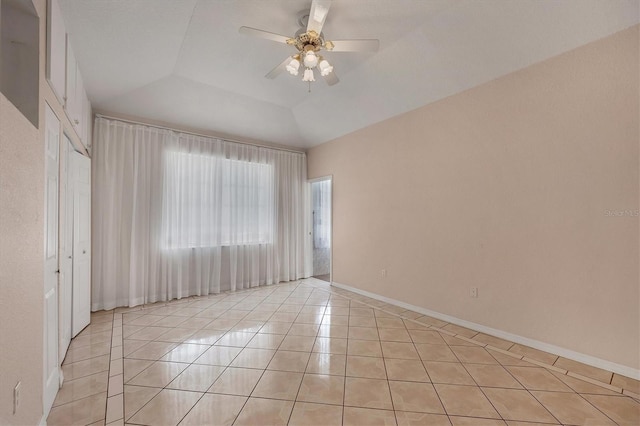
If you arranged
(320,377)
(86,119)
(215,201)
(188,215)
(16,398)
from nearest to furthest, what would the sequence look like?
(16,398) < (320,377) < (86,119) < (188,215) < (215,201)

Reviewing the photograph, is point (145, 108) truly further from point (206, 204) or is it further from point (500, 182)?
point (500, 182)

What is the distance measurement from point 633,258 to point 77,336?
5.37 m

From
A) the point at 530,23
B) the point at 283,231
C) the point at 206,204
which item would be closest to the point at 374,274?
the point at 283,231

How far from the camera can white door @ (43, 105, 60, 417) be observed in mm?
1767

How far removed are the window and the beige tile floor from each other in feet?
4.93

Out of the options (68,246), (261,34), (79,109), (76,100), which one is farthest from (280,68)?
(68,246)

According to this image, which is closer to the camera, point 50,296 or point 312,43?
point 50,296

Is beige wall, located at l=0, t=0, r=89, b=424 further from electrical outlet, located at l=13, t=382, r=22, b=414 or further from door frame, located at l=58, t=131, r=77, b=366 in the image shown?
door frame, located at l=58, t=131, r=77, b=366

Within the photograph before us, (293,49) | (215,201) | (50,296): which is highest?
(293,49)

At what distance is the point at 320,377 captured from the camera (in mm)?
2162

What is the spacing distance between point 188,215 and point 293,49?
2976 mm

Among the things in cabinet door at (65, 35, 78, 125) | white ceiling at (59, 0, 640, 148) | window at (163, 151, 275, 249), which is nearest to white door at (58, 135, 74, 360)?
cabinet door at (65, 35, 78, 125)

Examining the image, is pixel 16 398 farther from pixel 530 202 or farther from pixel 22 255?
pixel 530 202

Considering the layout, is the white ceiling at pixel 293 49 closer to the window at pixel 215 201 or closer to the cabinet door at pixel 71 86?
the cabinet door at pixel 71 86
